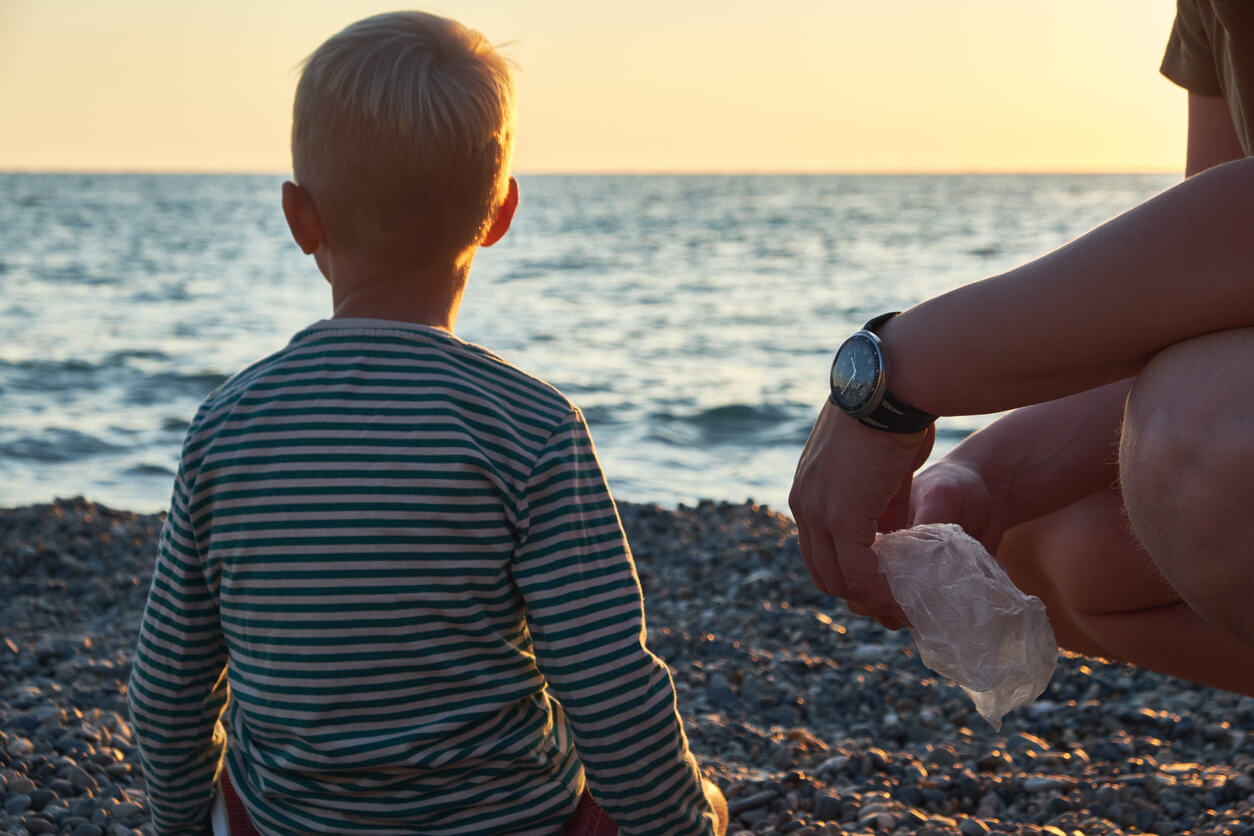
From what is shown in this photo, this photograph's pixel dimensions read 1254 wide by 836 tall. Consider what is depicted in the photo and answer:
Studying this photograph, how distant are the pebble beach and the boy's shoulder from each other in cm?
108

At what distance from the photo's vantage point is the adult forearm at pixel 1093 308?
135 cm

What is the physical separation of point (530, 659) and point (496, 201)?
640 millimetres

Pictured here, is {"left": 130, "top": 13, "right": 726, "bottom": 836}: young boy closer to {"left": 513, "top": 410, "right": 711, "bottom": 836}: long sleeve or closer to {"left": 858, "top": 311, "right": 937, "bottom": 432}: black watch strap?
{"left": 513, "top": 410, "right": 711, "bottom": 836}: long sleeve

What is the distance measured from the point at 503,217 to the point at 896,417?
2.11ft

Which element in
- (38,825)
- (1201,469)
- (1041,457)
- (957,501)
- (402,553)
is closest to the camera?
(1201,469)

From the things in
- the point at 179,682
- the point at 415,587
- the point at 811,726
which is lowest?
the point at 811,726

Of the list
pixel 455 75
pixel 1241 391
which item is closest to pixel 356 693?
pixel 455 75

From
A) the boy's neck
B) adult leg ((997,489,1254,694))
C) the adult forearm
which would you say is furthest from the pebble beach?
the boy's neck

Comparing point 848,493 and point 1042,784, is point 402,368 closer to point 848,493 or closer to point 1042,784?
point 848,493

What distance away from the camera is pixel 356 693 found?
1471 millimetres

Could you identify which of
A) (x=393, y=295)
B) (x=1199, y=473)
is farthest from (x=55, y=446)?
(x=1199, y=473)

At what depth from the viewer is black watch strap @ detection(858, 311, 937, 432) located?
4.93 ft

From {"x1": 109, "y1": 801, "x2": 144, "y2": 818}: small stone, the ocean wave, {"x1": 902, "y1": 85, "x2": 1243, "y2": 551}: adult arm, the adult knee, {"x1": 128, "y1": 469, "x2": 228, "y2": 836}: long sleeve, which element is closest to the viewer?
the adult knee

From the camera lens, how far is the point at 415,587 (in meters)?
1.46
